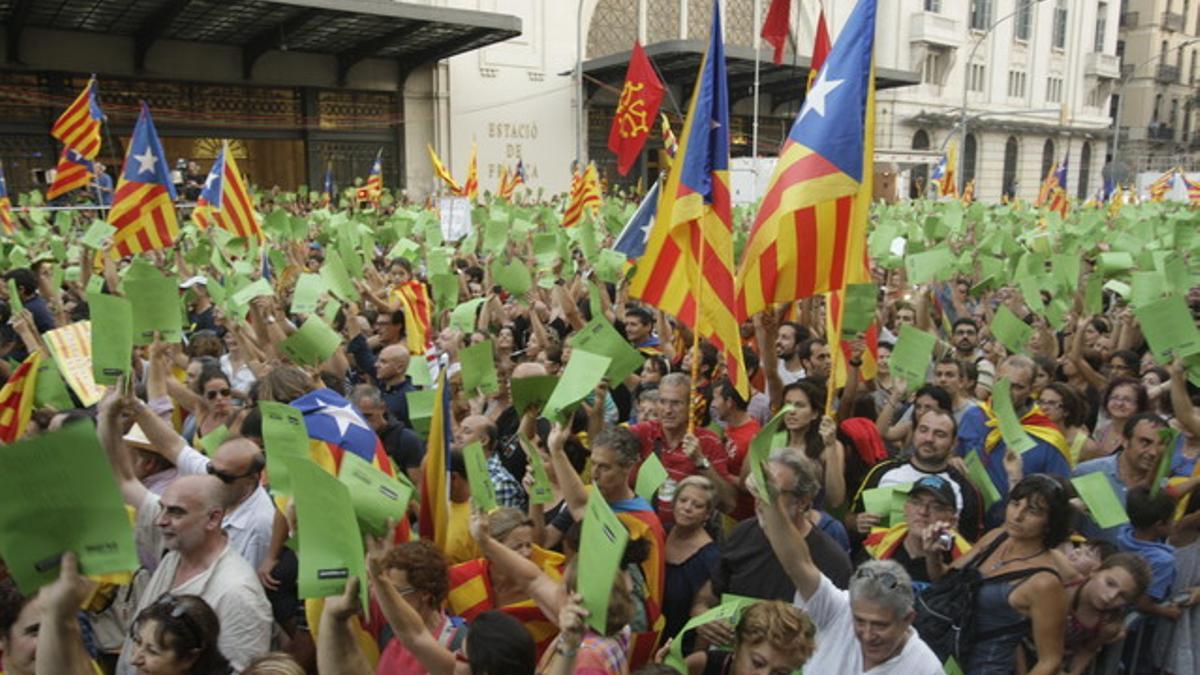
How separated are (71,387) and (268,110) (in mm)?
21695

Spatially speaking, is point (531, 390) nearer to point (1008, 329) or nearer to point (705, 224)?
point (705, 224)

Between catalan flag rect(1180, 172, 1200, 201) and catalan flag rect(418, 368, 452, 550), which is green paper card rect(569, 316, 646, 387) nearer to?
catalan flag rect(418, 368, 452, 550)

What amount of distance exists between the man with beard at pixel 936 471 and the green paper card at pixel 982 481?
3cm

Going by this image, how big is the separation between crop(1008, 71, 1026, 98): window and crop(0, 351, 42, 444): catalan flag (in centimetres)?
4766

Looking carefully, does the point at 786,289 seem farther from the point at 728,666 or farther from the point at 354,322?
the point at 354,322

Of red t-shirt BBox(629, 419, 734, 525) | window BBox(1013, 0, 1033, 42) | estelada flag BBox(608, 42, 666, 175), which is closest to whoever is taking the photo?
red t-shirt BBox(629, 419, 734, 525)

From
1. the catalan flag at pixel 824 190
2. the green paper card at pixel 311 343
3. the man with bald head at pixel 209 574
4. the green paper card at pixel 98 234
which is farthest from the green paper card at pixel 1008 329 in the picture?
the green paper card at pixel 98 234

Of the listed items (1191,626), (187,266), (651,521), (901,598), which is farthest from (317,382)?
(187,266)

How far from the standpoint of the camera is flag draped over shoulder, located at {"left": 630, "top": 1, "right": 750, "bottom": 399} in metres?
4.41

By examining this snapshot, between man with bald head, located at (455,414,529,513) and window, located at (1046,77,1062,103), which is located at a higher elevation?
window, located at (1046,77,1062,103)

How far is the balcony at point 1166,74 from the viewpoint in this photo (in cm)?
5969

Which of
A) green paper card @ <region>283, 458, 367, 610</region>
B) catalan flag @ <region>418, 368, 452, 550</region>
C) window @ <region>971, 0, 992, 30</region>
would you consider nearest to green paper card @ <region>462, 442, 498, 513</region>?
catalan flag @ <region>418, 368, 452, 550</region>

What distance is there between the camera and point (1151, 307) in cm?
446

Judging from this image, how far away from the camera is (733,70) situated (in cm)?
3050
